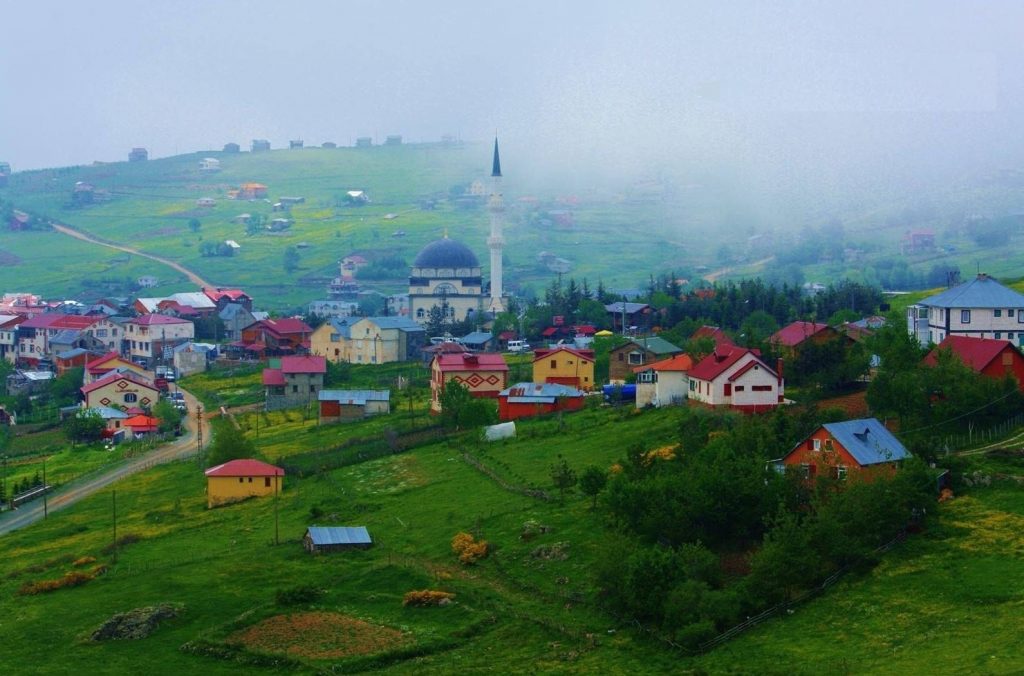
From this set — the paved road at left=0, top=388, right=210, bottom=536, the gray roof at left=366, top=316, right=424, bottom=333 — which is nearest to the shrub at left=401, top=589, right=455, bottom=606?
the paved road at left=0, top=388, right=210, bottom=536

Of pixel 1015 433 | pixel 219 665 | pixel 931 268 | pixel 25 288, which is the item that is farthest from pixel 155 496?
pixel 25 288

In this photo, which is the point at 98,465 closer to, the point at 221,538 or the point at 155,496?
the point at 155,496

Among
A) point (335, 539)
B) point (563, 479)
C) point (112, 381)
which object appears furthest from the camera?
point (112, 381)

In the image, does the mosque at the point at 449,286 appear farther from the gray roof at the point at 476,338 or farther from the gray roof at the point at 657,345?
the gray roof at the point at 657,345

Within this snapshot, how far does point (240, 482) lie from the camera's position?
4684 centimetres

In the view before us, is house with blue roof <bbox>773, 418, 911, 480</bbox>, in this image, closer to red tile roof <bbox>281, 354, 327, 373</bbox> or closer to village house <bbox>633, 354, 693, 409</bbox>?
village house <bbox>633, 354, 693, 409</bbox>

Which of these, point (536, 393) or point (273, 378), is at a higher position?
point (536, 393)

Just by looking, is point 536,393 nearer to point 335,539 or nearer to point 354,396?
point 354,396

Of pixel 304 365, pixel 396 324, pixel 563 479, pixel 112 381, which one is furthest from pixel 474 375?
pixel 396 324

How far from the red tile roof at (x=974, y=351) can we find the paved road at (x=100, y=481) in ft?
89.3

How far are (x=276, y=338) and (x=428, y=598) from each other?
189ft

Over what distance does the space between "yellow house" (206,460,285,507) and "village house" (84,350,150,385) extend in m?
32.5

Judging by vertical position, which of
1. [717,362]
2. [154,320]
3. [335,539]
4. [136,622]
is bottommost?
[136,622]

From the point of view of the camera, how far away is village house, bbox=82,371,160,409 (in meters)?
72.1
